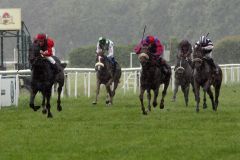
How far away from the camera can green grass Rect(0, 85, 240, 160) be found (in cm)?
1011

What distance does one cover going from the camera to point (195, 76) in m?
17.0

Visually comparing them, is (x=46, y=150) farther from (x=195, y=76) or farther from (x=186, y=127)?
(x=195, y=76)

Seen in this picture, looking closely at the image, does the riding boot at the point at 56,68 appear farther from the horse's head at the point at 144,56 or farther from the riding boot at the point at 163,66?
the riding boot at the point at 163,66

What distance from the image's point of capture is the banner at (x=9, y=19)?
100ft

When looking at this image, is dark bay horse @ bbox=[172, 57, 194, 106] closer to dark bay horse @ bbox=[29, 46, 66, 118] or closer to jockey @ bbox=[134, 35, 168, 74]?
jockey @ bbox=[134, 35, 168, 74]

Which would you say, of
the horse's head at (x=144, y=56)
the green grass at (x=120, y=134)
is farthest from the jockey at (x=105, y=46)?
the horse's head at (x=144, y=56)

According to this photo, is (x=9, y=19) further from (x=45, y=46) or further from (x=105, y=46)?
(x=45, y=46)

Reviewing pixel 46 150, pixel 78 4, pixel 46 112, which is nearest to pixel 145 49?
pixel 46 112

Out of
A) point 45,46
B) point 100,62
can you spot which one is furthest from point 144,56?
point 100,62

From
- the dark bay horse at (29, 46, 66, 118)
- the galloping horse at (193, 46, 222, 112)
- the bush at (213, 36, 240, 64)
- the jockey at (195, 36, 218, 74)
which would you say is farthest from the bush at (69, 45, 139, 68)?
the dark bay horse at (29, 46, 66, 118)

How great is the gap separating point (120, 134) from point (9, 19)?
19.3m

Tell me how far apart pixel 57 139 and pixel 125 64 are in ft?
139

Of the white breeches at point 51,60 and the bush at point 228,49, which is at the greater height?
the bush at point 228,49

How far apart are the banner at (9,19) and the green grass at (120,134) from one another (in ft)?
44.3
